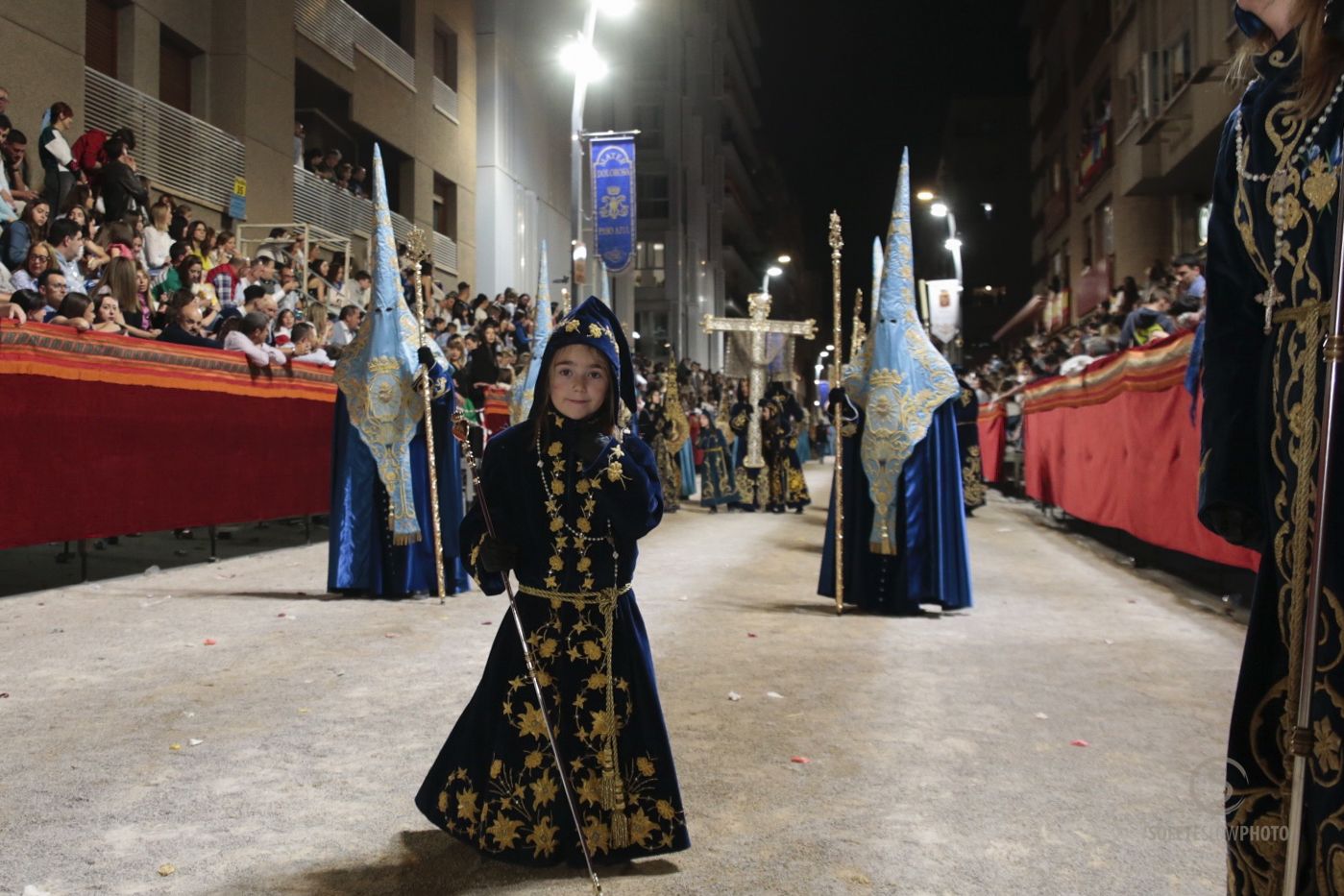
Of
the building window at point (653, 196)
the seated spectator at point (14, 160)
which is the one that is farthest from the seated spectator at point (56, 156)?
the building window at point (653, 196)

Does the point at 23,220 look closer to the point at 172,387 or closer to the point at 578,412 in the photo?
the point at 172,387

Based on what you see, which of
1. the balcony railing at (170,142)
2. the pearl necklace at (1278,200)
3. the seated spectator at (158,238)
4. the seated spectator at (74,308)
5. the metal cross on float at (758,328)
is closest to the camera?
the pearl necklace at (1278,200)

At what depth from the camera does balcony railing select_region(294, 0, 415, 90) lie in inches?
811

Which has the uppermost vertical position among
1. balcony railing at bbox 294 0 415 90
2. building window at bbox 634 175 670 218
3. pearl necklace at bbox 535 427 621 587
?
building window at bbox 634 175 670 218

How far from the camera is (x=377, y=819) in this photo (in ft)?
11.7

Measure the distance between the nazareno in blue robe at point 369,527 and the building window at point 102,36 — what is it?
32.0 ft

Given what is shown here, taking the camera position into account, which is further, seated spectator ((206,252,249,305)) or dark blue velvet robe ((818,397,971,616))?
seated spectator ((206,252,249,305))

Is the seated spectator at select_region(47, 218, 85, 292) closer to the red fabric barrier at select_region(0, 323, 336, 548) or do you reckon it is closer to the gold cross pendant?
the red fabric barrier at select_region(0, 323, 336, 548)

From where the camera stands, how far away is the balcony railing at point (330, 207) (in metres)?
20.2

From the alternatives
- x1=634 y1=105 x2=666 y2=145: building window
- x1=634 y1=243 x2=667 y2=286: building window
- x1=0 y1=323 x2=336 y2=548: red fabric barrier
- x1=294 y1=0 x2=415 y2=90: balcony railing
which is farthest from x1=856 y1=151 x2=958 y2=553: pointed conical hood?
x1=634 y1=105 x2=666 y2=145: building window

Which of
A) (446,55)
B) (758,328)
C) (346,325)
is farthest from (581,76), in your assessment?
(446,55)

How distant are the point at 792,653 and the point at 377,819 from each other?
10.6 ft

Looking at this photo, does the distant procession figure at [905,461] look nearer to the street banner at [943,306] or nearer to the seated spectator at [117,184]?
the seated spectator at [117,184]

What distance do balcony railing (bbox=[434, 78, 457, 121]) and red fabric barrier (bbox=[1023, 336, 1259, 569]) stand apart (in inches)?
634
